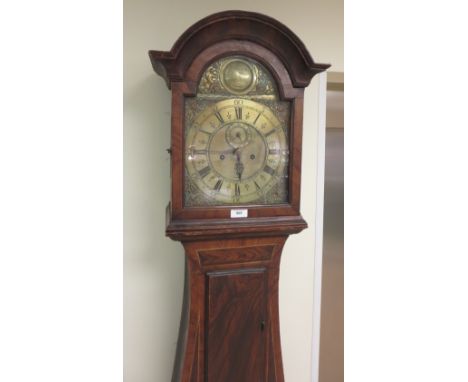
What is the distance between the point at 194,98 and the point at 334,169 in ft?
2.88

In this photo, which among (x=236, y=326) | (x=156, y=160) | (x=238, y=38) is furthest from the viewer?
(x=156, y=160)

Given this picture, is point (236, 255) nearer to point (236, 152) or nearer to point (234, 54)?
point (236, 152)

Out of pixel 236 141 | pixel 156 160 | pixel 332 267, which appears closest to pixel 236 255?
pixel 236 141

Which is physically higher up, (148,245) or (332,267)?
(148,245)

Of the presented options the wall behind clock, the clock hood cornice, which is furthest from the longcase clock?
the wall behind clock

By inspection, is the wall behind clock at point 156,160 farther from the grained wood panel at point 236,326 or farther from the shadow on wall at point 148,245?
the grained wood panel at point 236,326

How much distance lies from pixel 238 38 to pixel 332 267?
119 cm

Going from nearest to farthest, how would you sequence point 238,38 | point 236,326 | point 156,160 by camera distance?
point 238,38 → point 236,326 → point 156,160

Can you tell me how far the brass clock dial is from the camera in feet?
3.89

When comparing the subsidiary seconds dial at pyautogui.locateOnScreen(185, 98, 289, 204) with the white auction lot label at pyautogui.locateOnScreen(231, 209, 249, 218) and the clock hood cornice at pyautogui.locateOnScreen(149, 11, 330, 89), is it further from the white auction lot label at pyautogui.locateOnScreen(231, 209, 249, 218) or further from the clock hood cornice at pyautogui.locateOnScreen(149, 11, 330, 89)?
the clock hood cornice at pyautogui.locateOnScreen(149, 11, 330, 89)

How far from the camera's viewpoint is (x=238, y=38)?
46.0 inches

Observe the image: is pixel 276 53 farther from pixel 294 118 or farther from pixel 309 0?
pixel 309 0

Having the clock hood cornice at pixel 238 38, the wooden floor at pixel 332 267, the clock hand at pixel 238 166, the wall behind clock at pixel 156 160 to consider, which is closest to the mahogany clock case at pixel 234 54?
the clock hood cornice at pixel 238 38

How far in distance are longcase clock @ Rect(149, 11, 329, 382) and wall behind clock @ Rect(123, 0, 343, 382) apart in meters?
0.32
